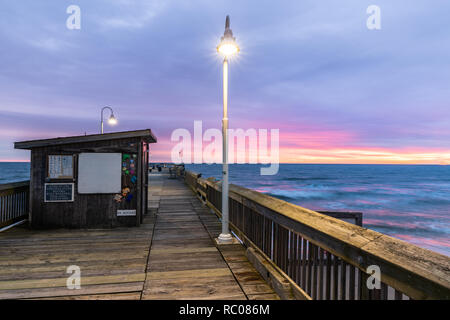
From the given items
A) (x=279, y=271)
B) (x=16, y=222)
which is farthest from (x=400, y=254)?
(x=16, y=222)

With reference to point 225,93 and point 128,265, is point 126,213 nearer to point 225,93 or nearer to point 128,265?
point 128,265

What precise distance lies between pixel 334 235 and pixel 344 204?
44.5 meters

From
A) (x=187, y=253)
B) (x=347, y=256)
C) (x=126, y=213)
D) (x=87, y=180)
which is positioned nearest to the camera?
(x=347, y=256)

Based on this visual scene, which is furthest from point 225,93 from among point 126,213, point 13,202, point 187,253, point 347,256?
point 13,202

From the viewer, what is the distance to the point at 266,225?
434 centimetres

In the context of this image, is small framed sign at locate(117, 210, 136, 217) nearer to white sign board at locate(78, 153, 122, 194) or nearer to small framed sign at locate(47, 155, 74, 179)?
white sign board at locate(78, 153, 122, 194)

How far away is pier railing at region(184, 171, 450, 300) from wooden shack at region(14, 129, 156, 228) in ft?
13.3

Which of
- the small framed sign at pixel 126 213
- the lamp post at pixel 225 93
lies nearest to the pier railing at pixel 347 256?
the lamp post at pixel 225 93

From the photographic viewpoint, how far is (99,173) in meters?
7.17

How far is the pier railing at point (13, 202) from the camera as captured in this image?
676cm

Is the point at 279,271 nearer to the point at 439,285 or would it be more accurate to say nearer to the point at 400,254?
the point at 400,254

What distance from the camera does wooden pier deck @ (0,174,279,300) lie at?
3.64 meters

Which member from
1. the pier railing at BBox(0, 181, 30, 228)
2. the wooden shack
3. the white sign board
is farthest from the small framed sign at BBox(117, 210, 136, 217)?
the pier railing at BBox(0, 181, 30, 228)

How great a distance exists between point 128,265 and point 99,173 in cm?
346
